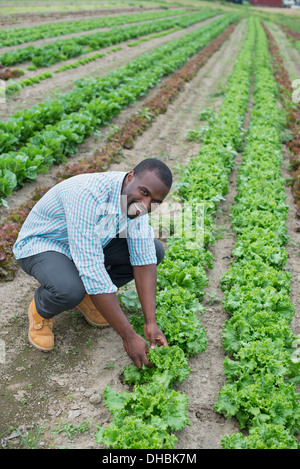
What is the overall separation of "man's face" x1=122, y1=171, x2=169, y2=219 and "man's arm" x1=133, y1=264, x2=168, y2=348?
0.53 m

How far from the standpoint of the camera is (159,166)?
294 centimetres

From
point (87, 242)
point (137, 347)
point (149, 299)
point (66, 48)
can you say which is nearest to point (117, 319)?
point (137, 347)

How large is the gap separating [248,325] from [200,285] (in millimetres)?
767

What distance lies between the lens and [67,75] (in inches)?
513

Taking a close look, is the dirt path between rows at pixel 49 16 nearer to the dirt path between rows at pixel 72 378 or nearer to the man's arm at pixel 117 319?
the dirt path between rows at pixel 72 378

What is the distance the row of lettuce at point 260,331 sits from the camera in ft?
9.84

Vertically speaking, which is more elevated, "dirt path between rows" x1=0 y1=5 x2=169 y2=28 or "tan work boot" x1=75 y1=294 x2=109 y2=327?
"dirt path between rows" x1=0 y1=5 x2=169 y2=28

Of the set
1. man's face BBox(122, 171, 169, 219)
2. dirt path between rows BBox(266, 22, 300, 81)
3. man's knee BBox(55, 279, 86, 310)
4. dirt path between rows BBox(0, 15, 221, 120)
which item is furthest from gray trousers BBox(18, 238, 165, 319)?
dirt path between rows BBox(266, 22, 300, 81)

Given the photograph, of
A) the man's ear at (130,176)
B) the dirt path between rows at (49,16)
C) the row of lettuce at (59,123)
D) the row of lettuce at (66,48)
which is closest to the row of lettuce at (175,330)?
the man's ear at (130,176)

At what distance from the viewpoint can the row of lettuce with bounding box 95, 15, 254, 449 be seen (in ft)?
9.00

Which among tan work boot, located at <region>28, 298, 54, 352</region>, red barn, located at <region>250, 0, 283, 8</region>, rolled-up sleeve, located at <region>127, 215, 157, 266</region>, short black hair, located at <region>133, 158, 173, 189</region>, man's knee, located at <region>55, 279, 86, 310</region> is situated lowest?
tan work boot, located at <region>28, 298, 54, 352</region>

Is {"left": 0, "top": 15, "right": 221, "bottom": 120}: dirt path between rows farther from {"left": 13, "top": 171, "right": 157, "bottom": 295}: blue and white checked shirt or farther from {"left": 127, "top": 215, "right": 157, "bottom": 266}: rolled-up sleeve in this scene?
{"left": 127, "top": 215, "right": 157, "bottom": 266}: rolled-up sleeve
